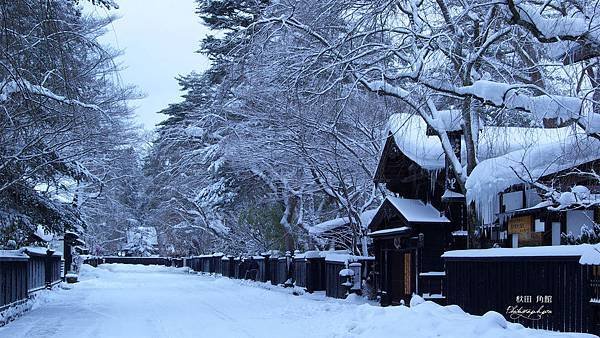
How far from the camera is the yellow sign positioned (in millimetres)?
17219

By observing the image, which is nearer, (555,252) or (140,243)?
(555,252)

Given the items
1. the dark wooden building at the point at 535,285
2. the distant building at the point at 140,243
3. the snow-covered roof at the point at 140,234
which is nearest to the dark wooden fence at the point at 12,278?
the dark wooden building at the point at 535,285

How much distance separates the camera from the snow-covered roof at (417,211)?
21328mm

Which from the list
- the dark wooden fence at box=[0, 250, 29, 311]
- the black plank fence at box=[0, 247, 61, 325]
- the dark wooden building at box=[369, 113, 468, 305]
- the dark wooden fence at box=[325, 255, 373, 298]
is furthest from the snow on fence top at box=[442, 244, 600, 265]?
the dark wooden fence at box=[325, 255, 373, 298]

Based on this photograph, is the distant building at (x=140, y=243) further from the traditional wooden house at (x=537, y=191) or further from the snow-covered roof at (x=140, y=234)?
the traditional wooden house at (x=537, y=191)

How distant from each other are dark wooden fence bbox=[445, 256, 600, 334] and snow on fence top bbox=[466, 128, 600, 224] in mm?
1891

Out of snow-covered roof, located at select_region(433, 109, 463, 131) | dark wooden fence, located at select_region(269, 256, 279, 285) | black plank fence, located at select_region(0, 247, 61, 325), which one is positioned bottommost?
dark wooden fence, located at select_region(269, 256, 279, 285)

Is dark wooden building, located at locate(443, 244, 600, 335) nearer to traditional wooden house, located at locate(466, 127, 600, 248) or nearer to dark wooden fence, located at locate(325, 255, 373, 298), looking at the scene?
traditional wooden house, located at locate(466, 127, 600, 248)

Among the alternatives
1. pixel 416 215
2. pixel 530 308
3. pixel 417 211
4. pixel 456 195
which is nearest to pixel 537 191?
pixel 530 308

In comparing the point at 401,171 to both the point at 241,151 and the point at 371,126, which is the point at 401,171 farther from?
the point at 241,151

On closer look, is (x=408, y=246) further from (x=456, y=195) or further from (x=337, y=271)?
(x=337, y=271)

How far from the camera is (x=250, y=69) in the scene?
23422 mm

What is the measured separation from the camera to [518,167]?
1513cm

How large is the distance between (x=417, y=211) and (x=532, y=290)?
31.6 ft
